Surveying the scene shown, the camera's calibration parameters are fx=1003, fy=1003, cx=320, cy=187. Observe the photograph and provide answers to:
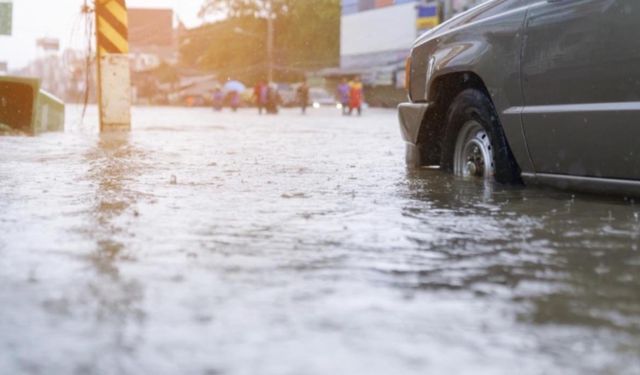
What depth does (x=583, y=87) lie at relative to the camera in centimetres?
520

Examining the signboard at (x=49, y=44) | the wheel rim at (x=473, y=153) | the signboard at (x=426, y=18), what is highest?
the signboard at (x=49, y=44)

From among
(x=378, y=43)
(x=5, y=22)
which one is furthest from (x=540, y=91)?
(x=378, y=43)

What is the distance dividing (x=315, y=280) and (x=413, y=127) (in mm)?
4288

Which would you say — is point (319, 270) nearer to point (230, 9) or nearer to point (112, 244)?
point (112, 244)

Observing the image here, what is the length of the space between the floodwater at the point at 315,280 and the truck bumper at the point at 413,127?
3.20 ft

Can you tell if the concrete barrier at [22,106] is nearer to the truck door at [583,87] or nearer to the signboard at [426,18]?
the truck door at [583,87]

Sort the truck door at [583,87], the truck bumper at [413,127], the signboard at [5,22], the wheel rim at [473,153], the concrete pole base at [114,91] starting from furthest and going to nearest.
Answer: the signboard at [5,22] → the concrete pole base at [114,91] → the truck bumper at [413,127] → the wheel rim at [473,153] → the truck door at [583,87]

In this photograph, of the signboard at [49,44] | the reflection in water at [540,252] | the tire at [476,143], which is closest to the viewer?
the reflection in water at [540,252]

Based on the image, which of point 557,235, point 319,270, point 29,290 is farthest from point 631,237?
point 29,290

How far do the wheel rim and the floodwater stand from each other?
0.27m

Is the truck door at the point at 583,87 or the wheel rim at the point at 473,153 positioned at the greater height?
the truck door at the point at 583,87

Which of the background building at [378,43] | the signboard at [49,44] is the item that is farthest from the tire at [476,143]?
the signboard at [49,44]

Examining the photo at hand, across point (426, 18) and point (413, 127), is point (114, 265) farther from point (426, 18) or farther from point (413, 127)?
point (426, 18)

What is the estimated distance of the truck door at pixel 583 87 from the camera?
15.9 ft
